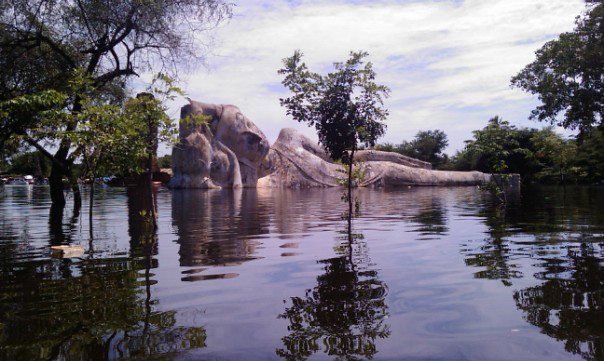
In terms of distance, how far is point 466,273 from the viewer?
6758 millimetres

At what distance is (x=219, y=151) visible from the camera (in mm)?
44594

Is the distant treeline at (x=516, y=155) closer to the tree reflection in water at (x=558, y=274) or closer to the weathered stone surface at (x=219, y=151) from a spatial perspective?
the tree reflection in water at (x=558, y=274)

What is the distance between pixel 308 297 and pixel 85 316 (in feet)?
7.46

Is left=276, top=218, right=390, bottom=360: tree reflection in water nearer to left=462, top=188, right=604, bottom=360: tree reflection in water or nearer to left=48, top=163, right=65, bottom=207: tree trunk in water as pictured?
left=462, top=188, right=604, bottom=360: tree reflection in water

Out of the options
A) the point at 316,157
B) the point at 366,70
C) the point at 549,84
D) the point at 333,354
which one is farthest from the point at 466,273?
the point at 316,157

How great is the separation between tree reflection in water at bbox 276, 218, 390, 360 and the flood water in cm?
2

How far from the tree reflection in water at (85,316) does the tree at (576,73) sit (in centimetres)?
2243

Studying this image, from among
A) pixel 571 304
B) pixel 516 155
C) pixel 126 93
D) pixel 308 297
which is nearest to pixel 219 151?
pixel 126 93

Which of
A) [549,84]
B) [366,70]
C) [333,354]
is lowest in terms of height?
[333,354]

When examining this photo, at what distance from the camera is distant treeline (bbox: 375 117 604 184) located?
17.7m

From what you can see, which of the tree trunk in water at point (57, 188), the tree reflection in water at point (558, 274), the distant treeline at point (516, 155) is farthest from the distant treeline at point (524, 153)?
the tree trunk in water at point (57, 188)

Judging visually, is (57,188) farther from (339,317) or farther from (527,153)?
(527,153)

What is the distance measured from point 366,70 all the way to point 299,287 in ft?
20.7

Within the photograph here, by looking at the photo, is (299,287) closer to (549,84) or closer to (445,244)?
(445,244)
